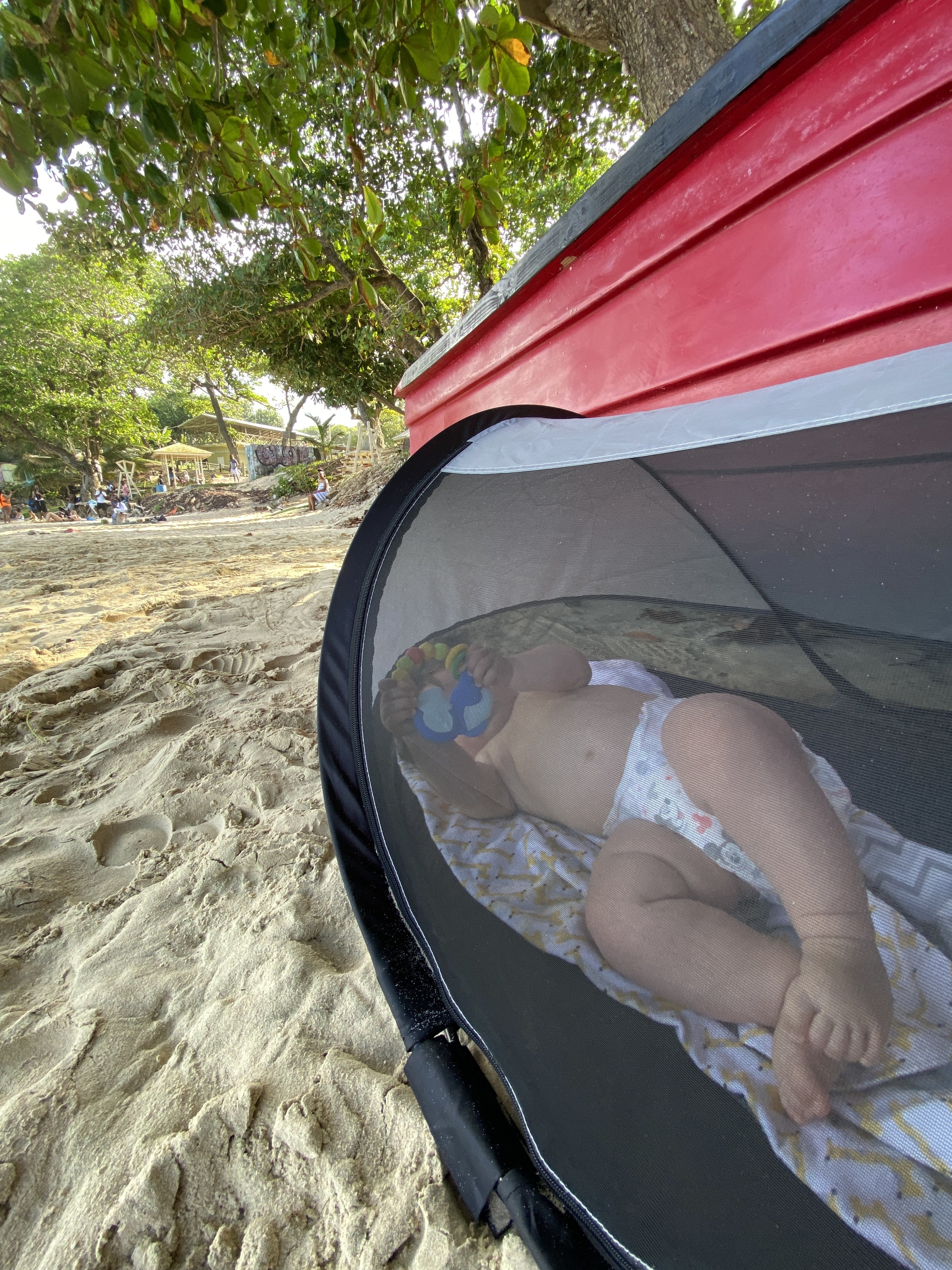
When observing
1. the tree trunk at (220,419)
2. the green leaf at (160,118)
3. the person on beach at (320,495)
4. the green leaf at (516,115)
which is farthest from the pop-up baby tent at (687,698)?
the tree trunk at (220,419)

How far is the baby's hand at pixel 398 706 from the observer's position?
3.18 feet

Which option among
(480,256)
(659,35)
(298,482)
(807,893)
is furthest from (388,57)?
(298,482)

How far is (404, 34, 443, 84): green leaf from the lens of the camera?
109 cm

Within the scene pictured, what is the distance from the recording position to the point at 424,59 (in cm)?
112

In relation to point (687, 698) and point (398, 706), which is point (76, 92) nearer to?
point (398, 706)

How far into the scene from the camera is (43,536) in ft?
24.5

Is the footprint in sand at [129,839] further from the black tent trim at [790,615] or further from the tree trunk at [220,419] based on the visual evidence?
the tree trunk at [220,419]

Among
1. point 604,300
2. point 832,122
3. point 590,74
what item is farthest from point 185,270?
point 832,122

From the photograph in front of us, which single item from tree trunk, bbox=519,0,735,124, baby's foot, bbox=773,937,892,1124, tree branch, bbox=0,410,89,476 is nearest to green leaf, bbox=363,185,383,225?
baby's foot, bbox=773,937,892,1124

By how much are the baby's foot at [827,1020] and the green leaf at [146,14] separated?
1.74 m

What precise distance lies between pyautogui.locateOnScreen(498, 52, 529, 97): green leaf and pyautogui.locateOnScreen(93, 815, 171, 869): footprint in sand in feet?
5.68

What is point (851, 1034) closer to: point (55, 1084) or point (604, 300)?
point (55, 1084)

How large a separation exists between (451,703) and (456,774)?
133 millimetres

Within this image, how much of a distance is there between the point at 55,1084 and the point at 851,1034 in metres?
0.99
